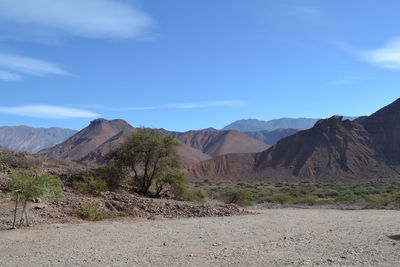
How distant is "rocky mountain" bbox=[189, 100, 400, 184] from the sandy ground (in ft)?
246

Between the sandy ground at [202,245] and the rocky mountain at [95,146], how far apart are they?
115910mm

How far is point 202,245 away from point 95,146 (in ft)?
504

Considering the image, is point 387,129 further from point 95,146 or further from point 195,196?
point 95,146

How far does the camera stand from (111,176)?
30.6 m

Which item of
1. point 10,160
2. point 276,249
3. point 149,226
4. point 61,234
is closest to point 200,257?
point 276,249

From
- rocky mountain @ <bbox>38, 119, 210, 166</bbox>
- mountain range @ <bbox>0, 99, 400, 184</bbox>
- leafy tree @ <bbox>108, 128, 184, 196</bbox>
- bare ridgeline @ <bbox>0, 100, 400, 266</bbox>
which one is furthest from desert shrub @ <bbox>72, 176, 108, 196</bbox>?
rocky mountain @ <bbox>38, 119, 210, 166</bbox>

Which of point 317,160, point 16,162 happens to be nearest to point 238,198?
point 16,162

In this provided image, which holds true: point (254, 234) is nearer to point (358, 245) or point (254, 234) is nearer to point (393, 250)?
point (358, 245)

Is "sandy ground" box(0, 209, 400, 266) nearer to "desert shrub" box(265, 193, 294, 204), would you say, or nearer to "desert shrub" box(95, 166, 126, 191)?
"desert shrub" box(95, 166, 126, 191)

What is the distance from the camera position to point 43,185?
18.9 m

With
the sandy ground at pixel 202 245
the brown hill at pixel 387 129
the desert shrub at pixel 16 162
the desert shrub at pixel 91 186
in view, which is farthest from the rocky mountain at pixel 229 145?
the sandy ground at pixel 202 245

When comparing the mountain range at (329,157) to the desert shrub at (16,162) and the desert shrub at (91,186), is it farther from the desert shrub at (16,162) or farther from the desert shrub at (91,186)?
the desert shrub at (91,186)

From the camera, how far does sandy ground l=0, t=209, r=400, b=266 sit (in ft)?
38.4

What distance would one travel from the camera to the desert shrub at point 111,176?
3017 cm
